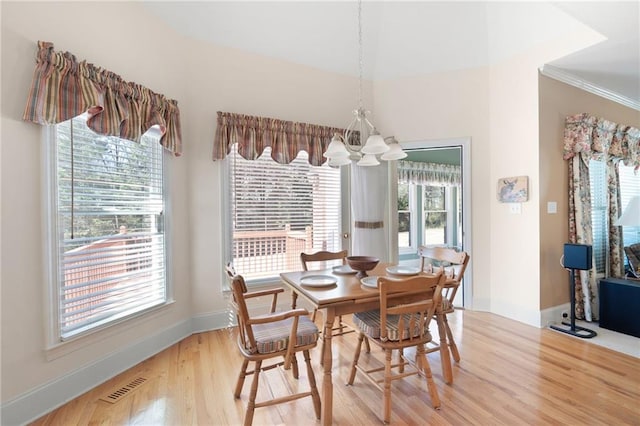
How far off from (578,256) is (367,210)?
2.20 m

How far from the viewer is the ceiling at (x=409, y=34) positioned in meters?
2.93

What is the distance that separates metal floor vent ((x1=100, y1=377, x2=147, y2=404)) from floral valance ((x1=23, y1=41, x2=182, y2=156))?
6.12 feet

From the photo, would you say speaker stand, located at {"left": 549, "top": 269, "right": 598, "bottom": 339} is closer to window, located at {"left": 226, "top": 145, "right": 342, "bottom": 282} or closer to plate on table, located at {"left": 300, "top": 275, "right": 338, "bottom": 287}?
window, located at {"left": 226, "top": 145, "right": 342, "bottom": 282}

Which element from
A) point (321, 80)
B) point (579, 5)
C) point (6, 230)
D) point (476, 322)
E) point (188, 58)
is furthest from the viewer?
point (321, 80)

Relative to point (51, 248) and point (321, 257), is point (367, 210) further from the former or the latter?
point (51, 248)

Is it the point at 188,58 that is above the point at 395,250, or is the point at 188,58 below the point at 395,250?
above

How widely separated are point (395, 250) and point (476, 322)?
4.12 feet

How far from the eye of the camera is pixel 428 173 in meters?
6.27

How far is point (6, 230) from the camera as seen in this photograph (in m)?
1.78

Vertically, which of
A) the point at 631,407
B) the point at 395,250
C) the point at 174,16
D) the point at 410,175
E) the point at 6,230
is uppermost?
the point at 174,16

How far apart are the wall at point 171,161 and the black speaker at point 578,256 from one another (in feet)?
9.42

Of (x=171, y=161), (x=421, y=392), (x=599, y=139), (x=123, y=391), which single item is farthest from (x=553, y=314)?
(x=171, y=161)

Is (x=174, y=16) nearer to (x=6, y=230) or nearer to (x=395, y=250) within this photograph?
(x=6, y=230)

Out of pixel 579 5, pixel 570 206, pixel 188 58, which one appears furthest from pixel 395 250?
pixel 188 58
